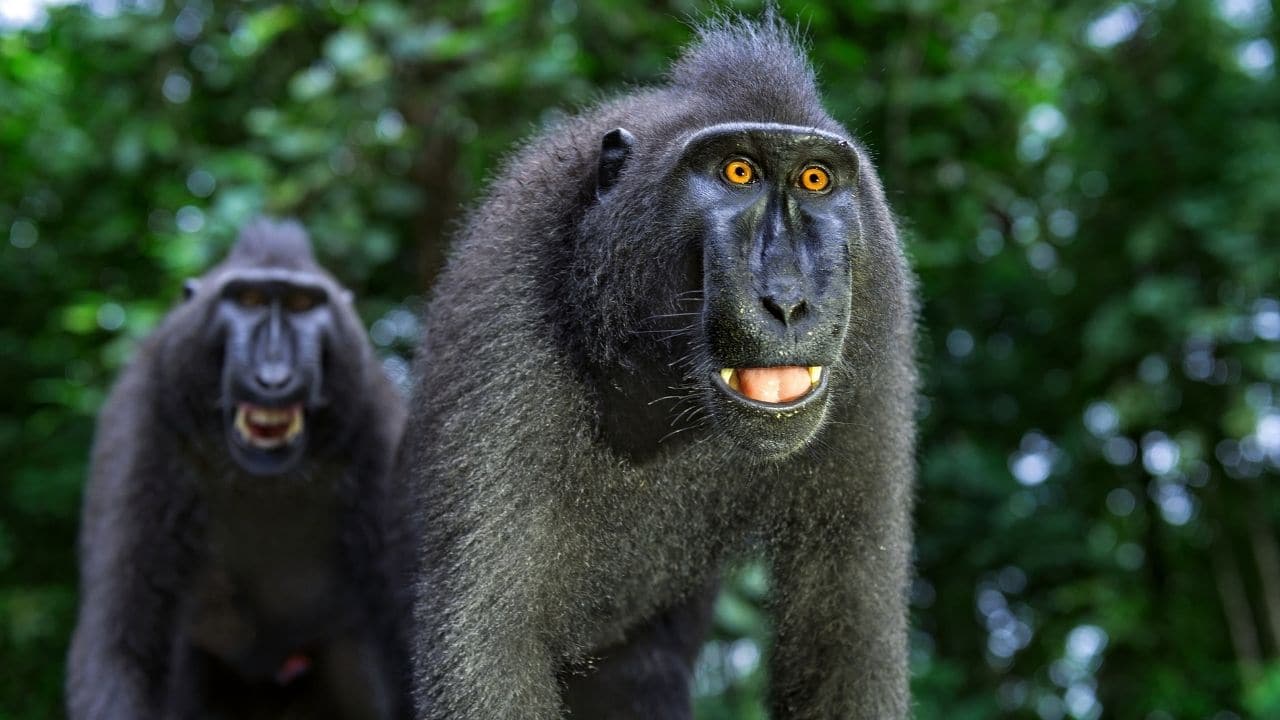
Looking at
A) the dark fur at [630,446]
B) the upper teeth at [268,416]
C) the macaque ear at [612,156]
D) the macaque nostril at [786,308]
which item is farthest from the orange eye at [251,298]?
the macaque nostril at [786,308]

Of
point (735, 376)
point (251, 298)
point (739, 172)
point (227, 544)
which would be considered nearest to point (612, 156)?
point (739, 172)

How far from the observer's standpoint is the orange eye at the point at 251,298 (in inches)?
189

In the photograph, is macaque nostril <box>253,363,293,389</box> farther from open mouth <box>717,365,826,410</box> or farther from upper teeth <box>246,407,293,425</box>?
open mouth <box>717,365,826,410</box>

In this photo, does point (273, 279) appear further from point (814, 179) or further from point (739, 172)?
point (814, 179)

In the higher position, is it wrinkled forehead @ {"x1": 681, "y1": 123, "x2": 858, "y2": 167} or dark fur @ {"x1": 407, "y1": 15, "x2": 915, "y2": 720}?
wrinkled forehead @ {"x1": 681, "y1": 123, "x2": 858, "y2": 167}

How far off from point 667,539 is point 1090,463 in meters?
7.04

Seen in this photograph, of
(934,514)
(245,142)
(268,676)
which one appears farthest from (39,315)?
(934,514)

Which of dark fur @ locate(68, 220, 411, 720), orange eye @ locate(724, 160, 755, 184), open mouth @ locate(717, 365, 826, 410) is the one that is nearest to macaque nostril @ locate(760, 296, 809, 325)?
open mouth @ locate(717, 365, 826, 410)

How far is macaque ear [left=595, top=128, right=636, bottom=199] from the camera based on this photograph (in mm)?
3148

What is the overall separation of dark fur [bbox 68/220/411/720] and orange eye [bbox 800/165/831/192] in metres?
2.07

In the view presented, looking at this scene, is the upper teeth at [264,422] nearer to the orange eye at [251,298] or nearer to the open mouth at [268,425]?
the open mouth at [268,425]

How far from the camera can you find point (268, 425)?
179 inches

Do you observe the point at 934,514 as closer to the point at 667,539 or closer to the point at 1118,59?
the point at 1118,59

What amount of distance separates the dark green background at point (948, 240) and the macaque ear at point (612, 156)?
2.11m
